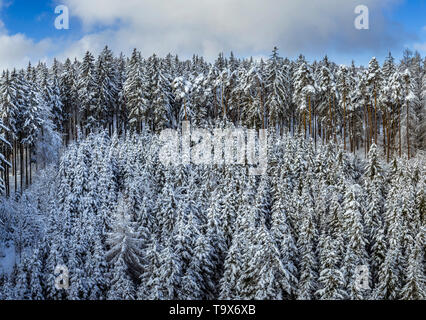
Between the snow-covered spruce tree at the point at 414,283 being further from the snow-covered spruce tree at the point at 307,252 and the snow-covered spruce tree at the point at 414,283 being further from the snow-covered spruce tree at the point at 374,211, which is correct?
the snow-covered spruce tree at the point at 307,252

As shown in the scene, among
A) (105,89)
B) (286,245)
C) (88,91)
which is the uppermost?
(105,89)

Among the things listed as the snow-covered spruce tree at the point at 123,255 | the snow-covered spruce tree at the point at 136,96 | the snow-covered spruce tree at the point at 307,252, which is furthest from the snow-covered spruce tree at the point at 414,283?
the snow-covered spruce tree at the point at 136,96

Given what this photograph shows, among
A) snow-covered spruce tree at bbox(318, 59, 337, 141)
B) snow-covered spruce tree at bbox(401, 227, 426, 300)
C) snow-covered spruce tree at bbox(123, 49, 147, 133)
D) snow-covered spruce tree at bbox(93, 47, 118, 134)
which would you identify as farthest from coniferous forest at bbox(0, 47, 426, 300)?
snow-covered spruce tree at bbox(93, 47, 118, 134)

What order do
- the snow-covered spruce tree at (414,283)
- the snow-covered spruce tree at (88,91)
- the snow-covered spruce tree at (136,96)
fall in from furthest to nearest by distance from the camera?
the snow-covered spruce tree at (88,91), the snow-covered spruce tree at (136,96), the snow-covered spruce tree at (414,283)

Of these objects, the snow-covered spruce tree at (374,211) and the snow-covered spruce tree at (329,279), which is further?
the snow-covered spruce tree at (374,211)

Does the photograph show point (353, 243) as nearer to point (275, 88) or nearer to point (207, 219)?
point (207, 219)

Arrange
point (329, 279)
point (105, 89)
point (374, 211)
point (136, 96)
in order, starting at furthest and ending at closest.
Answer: point (105, 89) < point (136, 96) < point (374, 211) < point (329, 279)

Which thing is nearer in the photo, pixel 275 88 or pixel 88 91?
pixel 275 88

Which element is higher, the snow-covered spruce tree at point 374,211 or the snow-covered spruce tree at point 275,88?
the snow-covered spruce tree at point 275,88

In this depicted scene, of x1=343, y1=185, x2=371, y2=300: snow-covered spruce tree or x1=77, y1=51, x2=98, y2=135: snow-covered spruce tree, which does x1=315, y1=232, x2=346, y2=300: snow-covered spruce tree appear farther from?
x1=77, y1=51, x2=98, y2=135: snow-covered spruce tree

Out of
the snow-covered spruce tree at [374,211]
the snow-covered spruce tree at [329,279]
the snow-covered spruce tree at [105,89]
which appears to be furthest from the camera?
the snow-covered spruce tree at [105,89]

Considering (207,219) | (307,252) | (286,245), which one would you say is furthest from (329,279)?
(207,219)

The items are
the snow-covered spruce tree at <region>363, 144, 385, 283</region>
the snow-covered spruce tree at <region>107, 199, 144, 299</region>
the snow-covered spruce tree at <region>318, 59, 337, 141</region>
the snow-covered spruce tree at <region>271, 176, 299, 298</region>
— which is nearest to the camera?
the snow-covered spruce tree at <region>107, 199, 144, 299</region>
